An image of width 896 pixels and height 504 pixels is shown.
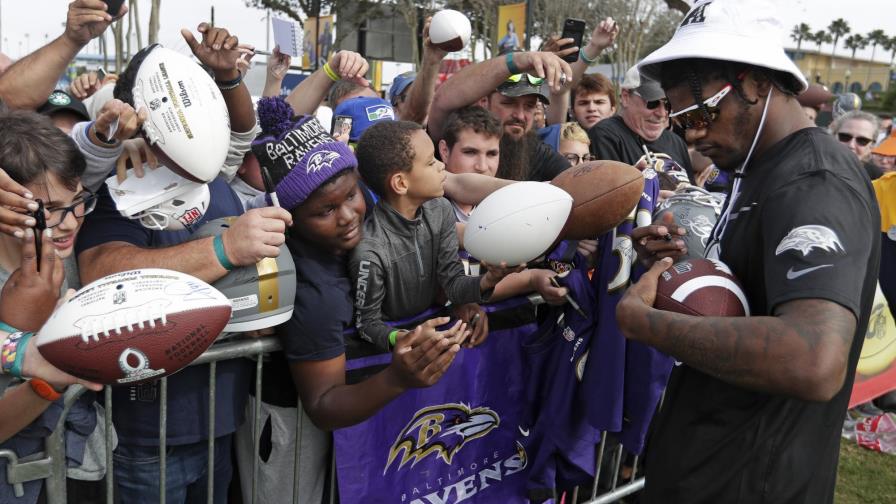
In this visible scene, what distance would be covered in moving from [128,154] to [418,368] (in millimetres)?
1342

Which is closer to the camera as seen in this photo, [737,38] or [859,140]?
[737,38]

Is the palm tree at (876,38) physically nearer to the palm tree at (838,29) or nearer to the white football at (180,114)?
the palm tree at (838,29)

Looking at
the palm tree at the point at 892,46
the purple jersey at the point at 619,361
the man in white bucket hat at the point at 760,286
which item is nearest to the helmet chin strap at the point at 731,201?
the man in white bucket hat at the point at 760,286

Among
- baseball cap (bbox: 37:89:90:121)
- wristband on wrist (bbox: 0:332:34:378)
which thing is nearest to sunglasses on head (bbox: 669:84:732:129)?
wristband on wrist (bbox: 0:332:34:378)

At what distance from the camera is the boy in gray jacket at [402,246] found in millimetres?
2689

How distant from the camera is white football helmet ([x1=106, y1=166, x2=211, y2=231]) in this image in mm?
2318

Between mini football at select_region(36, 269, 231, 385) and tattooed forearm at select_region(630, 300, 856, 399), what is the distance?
4.84ft

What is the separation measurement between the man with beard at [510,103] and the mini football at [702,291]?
1818 millimetres

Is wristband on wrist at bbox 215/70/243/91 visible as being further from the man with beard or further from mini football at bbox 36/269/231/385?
the man with beard

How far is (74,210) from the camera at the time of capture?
220 cm

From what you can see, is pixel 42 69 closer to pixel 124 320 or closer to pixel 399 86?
pixel 124 320

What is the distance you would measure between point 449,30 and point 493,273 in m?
1.77

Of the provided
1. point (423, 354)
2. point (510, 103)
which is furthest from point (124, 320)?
point (510, 103)

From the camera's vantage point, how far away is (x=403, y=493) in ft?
9.83
